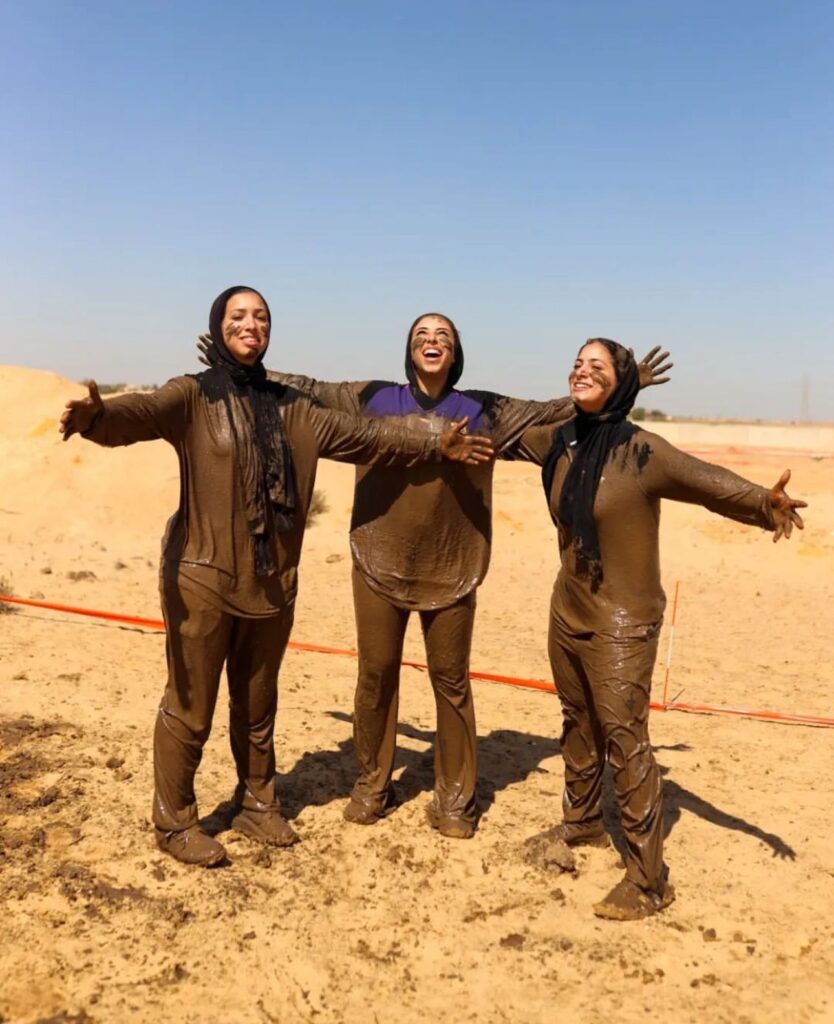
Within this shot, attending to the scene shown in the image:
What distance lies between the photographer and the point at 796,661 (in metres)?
8.57

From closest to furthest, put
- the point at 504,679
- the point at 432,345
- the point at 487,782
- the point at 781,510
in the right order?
the point at 781,510, the point at 432,345, the point at 487,782, the point at 504,679

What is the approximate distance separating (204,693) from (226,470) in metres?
0.96

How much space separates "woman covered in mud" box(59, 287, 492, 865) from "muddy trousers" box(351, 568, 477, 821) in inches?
18.7

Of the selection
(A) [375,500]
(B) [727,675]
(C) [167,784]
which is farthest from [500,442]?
(B) [727,675]

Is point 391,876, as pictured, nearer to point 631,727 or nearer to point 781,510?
point 631,727

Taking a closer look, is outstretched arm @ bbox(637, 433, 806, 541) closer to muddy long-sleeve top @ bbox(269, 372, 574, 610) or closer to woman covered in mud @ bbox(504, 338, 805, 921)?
woman covered in mud @ bbox(504, 338, 805, 921)

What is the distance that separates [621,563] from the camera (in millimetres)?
3830

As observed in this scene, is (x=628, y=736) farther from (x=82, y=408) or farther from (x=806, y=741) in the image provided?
(x=806, y=741)

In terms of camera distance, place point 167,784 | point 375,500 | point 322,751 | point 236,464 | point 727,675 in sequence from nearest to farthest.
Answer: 1. point 236,464
2. point 167,784
3. point 375,500
4. point 322,751
5. point 727,675

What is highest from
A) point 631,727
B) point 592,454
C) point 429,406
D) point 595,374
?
point 595,374

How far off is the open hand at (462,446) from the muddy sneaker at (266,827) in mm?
1887

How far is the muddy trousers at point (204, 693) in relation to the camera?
388cm

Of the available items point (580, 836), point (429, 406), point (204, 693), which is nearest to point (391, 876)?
point (580, 836)

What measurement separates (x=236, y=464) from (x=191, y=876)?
1.77m
